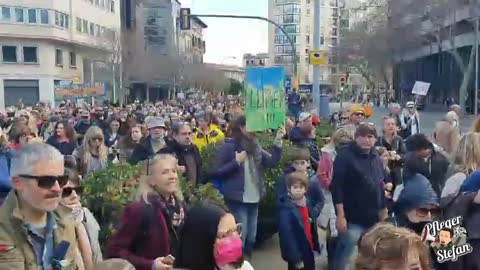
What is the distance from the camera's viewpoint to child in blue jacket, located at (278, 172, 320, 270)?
5.67 m

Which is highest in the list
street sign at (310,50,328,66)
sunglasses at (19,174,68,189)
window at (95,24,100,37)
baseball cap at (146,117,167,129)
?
window at (95,24,100,37)

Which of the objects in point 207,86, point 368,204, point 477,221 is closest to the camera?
point 477,221

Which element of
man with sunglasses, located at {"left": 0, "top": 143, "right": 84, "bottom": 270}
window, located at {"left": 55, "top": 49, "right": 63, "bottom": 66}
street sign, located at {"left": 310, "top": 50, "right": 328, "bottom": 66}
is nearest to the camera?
man with sunglasses, located at {"left": 0, "top": 143, "right": 84, "bottom": 270}

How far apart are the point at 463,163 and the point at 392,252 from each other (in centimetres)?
258

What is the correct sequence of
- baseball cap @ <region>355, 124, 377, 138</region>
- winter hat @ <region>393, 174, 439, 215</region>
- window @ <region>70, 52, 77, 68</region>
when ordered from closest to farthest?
winter hat @ <region>393, 174, 439, 215</region>, baseball cap @ <region>355, 124, 377, 138</region>, window @ <region>70, 52, 77, 68</region>

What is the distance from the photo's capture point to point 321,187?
6.48 metres

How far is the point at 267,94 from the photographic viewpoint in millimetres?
7918

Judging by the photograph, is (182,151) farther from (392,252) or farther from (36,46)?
(36,46)

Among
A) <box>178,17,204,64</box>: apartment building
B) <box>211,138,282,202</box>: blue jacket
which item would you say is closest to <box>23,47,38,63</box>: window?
<box>178,17,204,64</box>: apartment building

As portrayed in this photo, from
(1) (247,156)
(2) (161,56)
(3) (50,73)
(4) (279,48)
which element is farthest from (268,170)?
(4) (279,48)

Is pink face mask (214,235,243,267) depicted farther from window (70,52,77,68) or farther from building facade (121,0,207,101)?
building facade (121,0,207,101)

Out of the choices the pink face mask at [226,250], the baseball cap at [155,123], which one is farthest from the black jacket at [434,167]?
the baseball cap at [155,123]

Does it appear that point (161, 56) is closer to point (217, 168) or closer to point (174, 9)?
point (174, 9)

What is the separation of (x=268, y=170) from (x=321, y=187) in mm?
1372
